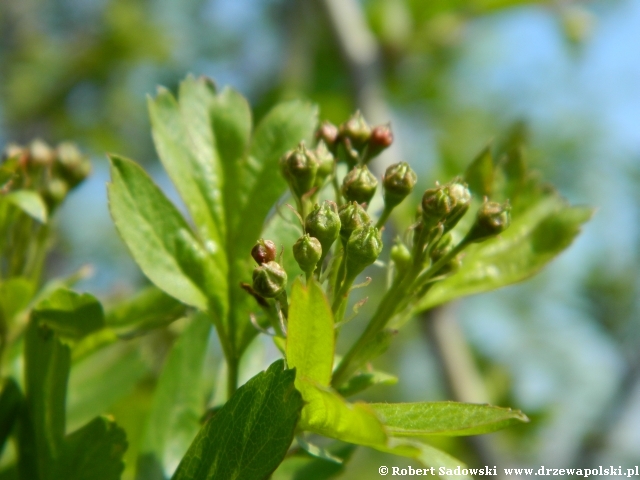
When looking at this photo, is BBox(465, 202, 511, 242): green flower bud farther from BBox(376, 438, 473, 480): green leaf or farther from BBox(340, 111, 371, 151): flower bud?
BBox(376, 438, 473, 480): green leaf

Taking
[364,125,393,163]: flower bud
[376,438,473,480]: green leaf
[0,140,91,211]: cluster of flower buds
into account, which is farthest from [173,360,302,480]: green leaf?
[0,140,91,211]: cluster of flower buds

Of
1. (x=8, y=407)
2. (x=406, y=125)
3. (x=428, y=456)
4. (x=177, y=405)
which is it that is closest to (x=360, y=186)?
(x=428, y=456)

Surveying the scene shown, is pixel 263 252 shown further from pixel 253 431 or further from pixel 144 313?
pixel 144 313

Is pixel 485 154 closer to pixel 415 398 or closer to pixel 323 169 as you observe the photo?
pixel 323 169

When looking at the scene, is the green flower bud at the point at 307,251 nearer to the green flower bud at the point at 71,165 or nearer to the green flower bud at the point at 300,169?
the green flower bud at the point at 300,169

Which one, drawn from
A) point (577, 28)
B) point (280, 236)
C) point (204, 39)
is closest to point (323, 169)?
point (280, 236)

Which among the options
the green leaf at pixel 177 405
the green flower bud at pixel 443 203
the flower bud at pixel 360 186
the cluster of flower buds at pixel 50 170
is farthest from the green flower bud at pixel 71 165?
the green flower bud at pixel 443 203

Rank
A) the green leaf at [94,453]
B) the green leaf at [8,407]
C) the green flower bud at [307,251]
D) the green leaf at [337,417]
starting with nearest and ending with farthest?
the green leaf at [337,417]
the green flower bud at [307,251]
the green leaf at [94,453]
the green leaf at [8,407]
